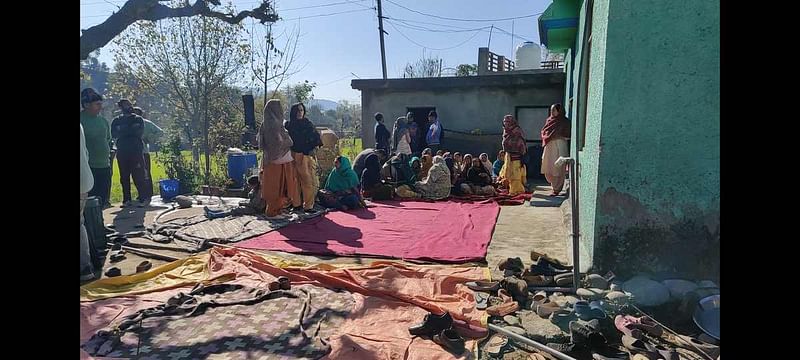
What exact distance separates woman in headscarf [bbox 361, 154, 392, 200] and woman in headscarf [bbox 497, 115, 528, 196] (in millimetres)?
2306

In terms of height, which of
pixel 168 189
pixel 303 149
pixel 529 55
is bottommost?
pixel 168 189

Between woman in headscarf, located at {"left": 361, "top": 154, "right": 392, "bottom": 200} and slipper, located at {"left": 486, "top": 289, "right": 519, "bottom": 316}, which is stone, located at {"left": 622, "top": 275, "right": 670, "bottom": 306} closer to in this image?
slipper, located at {"left": 486, "top": 289, "right": 519, "bottom": 316}

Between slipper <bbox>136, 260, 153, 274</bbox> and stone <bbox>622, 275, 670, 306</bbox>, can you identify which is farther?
slipper <bbox>136, 260, 153, 274</bbox>

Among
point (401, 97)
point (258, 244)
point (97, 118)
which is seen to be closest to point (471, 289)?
point (258, 244)

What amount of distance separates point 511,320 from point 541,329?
20 cm

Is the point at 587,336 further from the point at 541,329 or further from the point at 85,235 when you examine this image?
the point at 85,235

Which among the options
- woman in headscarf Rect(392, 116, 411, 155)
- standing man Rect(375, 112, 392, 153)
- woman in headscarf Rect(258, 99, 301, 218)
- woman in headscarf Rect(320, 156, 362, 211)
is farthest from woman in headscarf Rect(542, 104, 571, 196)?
woman in headscarf Rect(258, 99, 301, 218)

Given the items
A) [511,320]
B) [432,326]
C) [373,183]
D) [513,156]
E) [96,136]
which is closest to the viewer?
[432,326]

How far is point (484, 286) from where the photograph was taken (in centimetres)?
343

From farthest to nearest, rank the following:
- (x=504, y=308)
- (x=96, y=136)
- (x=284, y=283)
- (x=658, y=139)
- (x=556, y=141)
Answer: (x=556, y=141)
(x=96, y=136)
(x=284, y=283)
(x=658, y=139)
(x=504, y=308)

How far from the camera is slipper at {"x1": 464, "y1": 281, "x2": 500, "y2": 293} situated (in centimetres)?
339

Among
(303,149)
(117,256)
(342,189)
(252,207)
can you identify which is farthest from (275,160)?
(117,256)
